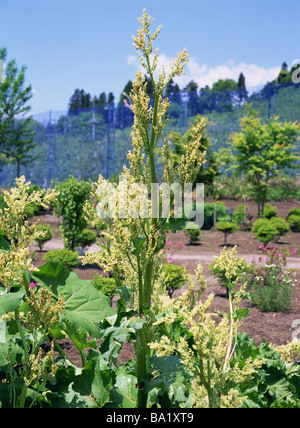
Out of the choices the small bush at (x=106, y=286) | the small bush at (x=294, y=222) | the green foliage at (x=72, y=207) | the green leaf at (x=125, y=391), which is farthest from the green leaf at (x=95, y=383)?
the small bush at (x=294, y=222)

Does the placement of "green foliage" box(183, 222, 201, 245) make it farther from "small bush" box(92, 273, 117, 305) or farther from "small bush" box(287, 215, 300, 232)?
"small bush" box(92, 273, 117, 305)

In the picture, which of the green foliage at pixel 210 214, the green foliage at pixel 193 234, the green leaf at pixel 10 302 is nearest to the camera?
the green leaf at pixel 10 302

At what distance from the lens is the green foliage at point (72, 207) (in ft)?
29.3

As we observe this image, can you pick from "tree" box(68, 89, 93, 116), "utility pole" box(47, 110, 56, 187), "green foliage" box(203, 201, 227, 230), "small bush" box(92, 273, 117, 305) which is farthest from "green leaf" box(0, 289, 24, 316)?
"tree" box(68, 89, 93, 116)

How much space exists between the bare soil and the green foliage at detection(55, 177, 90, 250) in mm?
916

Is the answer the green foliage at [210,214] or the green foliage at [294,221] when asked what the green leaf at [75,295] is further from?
the green foliage at [210,214]

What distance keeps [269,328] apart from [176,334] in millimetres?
3070

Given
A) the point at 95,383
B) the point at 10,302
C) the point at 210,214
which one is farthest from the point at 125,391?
the point at 210,214

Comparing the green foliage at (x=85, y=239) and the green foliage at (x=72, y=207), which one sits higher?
the green foliage at (x=72, y=207)

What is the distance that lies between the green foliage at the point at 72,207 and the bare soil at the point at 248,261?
916mm

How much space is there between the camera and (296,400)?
2.00m

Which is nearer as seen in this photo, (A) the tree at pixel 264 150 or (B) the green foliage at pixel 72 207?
(B) the green foliage at pixel 72 207
